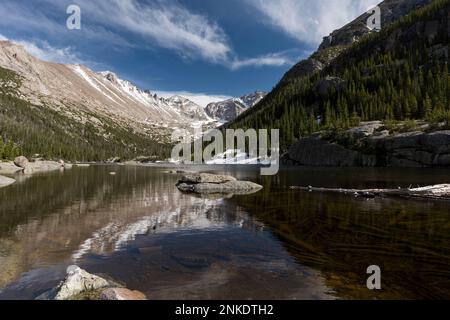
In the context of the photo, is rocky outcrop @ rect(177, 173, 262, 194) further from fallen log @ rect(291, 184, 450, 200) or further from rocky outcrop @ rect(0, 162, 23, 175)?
rocky outcrop @ rect(0, 162, 23, 175)

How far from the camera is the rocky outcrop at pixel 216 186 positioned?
166 feet

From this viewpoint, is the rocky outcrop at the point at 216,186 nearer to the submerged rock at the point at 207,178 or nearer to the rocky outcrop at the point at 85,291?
the submerged rock at the point at 207,178

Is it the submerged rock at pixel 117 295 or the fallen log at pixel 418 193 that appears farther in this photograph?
the fallen log at pixel 418 193

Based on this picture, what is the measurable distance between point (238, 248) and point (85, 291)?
409 inches

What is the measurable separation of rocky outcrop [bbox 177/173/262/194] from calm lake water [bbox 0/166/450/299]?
13886 millimetres

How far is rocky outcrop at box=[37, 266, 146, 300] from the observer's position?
11.5 meters

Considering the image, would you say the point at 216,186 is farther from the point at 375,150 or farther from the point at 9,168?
the point at 9,168

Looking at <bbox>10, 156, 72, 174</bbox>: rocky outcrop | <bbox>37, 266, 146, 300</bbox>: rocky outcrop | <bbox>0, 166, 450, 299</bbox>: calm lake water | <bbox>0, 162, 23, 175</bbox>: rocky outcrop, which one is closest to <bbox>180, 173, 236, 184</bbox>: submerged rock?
<bbox>0, 166, 450, 299</bbox>: calm lake water

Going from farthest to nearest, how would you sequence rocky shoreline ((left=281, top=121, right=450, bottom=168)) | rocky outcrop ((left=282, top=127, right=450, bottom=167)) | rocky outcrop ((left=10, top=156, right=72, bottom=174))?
rocky outcrop ((left=10, top=156, right=72, bottom=174)) < rocky shoreline ((left=281, top=121, right=450, bottom=168)) < rocky outcrop ((left=282, top=127, right=450, bottom=167))

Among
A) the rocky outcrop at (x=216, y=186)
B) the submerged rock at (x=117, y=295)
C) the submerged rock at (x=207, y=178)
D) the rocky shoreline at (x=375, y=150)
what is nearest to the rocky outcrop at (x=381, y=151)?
the rocky shoreline at (x=375, y=150)

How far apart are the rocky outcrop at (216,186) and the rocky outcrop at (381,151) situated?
7049 cm

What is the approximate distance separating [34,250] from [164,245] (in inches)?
321
